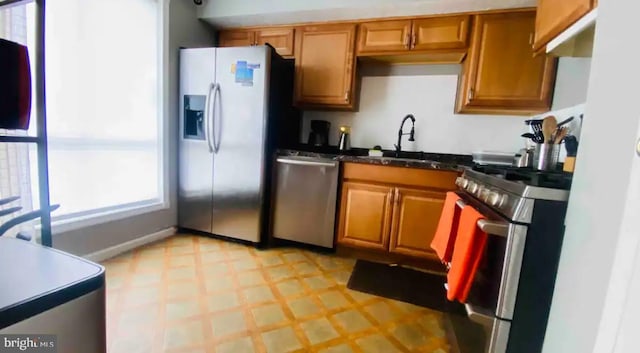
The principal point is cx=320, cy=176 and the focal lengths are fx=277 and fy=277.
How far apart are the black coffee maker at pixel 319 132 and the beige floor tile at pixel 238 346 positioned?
191 cm

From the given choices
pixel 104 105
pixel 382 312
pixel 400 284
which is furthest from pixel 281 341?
pixel 104 105

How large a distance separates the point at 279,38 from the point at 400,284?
2.45 metres

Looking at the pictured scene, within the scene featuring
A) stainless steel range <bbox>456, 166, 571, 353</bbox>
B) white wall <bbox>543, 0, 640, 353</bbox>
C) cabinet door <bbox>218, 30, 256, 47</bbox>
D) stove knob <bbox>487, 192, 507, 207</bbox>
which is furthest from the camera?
cabinet door <bbox>218, 30, 256, 47</bbox>

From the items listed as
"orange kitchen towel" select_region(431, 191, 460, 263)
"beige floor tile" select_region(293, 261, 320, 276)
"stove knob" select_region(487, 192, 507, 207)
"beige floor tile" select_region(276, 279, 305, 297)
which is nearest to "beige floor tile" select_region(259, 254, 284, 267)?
"beige floor tile" select_region(293, 261, 320, 276)

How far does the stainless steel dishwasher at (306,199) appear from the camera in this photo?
236cm

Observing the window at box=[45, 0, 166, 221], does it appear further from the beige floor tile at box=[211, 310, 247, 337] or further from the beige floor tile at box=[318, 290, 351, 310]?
the beige floor tile at box=[318, 290, 351, 310]

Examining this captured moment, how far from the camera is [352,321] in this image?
1.51 metres

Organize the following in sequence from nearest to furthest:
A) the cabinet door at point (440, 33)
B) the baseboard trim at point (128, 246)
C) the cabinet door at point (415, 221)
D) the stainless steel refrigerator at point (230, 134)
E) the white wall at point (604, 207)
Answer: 1. the white wall at point (604, 207)
2. the baseboard trim at point (128, 246)
3. the cabinet door at point (415, 221)
4. the cabinet door at point (440, 33)
5. the stainless steel refrigerator at point (230, 134)

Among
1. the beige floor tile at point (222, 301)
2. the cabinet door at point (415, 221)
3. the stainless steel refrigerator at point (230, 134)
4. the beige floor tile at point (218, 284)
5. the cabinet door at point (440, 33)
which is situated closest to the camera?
the beige floor tile at point (222, 301)

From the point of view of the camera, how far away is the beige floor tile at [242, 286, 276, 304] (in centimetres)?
165

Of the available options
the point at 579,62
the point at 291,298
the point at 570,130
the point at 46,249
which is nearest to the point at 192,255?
the point at 291,298

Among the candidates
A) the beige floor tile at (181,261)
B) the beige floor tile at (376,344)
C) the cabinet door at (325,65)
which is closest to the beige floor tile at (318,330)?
the beige floor tile at (376,344)

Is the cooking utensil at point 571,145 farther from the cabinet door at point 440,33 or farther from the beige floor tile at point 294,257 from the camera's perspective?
the beige floor tile at point 294,257

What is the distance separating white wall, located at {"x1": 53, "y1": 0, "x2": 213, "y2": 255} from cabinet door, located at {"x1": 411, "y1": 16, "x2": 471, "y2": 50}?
2062 millimetres
